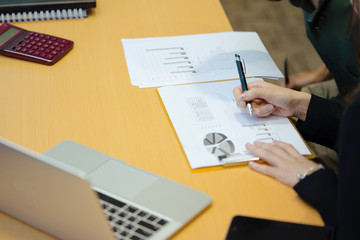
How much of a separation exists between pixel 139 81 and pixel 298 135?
40cm

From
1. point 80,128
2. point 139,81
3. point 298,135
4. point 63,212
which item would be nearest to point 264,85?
point 298,135

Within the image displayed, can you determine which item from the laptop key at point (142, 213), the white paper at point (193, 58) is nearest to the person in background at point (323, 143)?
the white paper at point (193, 58)

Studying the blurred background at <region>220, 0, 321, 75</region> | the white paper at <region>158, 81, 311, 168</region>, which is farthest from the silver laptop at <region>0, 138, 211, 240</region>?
the blurred background at <region>220, 0, 321, 75</region>

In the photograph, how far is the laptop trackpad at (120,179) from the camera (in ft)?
2.57

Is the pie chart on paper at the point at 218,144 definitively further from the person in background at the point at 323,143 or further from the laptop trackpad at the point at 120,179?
the laptop trackpad at the point at 120,179

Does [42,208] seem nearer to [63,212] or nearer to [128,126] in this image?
[63,212]

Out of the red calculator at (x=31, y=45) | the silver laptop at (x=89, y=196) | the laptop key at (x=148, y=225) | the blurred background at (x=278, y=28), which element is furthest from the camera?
the blurred background at (x=278, y=28)

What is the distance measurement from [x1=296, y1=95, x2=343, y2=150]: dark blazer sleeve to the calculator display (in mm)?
779

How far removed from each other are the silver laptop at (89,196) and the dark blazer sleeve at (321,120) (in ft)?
1.19

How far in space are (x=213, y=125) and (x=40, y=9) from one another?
654 mm

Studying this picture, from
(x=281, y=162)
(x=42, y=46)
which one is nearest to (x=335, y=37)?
(x=281, y=162)

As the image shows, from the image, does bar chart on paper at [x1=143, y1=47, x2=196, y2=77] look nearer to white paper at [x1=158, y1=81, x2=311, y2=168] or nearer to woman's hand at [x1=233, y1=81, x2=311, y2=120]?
white paper at [x1=158, y1=81, x2=311, y2=168]

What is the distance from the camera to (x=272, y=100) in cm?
100

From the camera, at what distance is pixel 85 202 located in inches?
23.5
